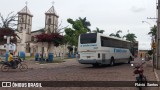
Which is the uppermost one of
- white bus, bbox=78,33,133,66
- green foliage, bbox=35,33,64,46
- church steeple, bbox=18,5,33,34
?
church steeple, bbox=18,5,33,34

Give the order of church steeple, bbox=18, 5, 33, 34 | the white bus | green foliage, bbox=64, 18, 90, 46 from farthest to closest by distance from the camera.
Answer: church steeple, bbox=18, 5, 33, 34 < green foliage, bbox=64, 18, 90, 46 < the white bus

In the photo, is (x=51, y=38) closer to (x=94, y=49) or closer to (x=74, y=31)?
(x=94, y=49)

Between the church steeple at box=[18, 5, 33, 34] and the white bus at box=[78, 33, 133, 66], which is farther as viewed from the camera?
the church steeple at box=[18, 5, 33, 34]

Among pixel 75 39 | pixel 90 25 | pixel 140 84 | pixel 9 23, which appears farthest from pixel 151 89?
pixel 90 25

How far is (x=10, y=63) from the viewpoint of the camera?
70.9 feet

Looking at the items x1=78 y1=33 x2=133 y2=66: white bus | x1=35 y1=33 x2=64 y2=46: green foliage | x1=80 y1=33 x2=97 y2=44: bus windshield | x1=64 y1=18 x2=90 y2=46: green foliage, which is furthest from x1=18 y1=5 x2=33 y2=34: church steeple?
x1=80 y1=33 x2=97 y2=44: bus windshield

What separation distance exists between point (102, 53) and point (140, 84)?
13.8 m

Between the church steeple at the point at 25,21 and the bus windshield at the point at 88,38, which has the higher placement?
the church steeple at the point at 25,21

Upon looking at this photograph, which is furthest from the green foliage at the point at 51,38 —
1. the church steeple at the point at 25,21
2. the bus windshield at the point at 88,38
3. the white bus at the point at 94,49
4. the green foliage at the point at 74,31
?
the church steeple at the point at 25,21

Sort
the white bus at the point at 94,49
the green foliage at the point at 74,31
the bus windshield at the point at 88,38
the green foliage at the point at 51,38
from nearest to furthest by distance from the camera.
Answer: the white bus at the point at 94,49
the bus windshield at the point at 88,38
the green foliage at the point at 51,38
the green foliage at the point at 74,31

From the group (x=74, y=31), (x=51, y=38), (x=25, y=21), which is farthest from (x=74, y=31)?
(x=25, y=21)

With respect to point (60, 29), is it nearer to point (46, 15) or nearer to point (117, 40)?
point (117, 40)

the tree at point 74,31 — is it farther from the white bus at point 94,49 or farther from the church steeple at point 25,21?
the white bus at point 94,49

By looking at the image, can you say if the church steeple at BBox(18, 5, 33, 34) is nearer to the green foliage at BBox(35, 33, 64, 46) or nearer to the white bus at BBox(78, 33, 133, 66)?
the green foliage at BBox(35, 33, 64, 46)
